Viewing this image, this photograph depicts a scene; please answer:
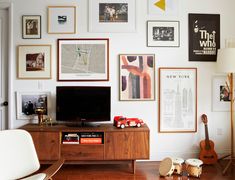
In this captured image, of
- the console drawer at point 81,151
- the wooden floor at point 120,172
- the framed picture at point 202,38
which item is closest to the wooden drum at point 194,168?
the wooden floor at point 120,172

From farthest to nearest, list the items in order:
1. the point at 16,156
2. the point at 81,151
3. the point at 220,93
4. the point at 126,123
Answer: the point at 220,93, the point at 126,123, the point at 81,151, the point at 16,156

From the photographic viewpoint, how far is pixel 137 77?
334 cm

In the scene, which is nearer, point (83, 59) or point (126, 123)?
point (126, 123)

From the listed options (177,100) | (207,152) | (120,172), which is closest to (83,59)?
(177,100)

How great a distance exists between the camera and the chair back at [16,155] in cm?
195

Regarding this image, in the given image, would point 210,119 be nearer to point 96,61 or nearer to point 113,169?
point 113,169

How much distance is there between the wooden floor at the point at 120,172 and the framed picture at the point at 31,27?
1918 mm

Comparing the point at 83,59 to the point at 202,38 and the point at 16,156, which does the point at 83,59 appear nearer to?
the point at 16,156

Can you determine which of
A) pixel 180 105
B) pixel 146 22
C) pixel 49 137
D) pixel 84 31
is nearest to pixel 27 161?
pixel 49 137

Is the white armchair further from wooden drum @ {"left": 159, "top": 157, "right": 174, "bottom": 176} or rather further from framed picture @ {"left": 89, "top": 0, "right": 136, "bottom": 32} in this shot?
framed picture @ {"left": 89, "top": 0, "right": 136, "bottom": 32}

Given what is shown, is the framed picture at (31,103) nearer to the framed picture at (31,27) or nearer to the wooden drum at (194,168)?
the framed picture at (31,27)

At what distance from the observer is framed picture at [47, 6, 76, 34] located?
10.8ft

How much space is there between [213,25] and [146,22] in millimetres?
1043

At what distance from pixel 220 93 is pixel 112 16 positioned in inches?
80.3
